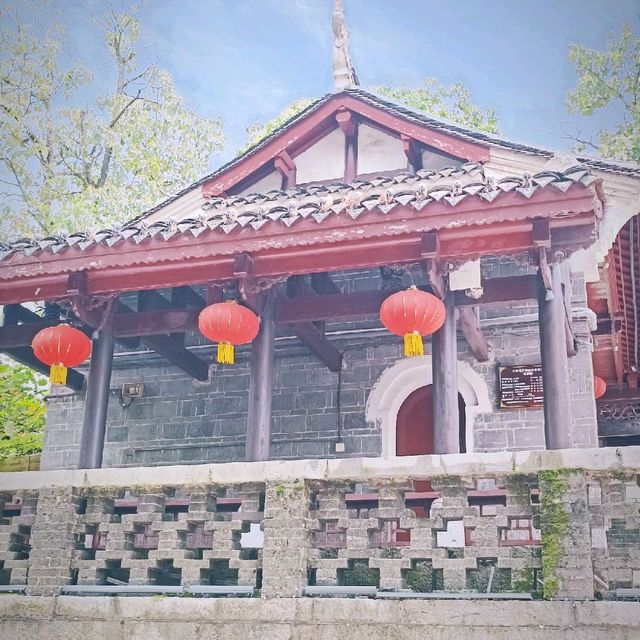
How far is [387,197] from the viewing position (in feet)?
21.8

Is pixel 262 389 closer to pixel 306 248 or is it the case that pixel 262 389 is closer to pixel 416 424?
pixel 306 248

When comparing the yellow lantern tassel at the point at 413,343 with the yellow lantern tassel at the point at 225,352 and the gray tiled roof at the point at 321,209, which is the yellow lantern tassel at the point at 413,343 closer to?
the gray tiled roof at the point at 321,209

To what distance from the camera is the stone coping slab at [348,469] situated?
545 centimetres

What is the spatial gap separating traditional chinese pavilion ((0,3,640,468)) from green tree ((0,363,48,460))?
449cm

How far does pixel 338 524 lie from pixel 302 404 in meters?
3.90

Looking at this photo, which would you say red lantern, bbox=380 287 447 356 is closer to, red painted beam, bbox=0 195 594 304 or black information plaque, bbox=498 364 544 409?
red painted beam, bbox=0 195 594 304

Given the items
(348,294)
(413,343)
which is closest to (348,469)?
(413,343)

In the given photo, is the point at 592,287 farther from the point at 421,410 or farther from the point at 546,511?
the point at 546,511

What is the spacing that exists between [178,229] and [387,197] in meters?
1.65

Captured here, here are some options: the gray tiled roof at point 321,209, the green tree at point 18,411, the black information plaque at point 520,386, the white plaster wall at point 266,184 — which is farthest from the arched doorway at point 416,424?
the green tree at point 18,411

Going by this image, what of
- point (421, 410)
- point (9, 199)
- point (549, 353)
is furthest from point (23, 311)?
point (9, 199)

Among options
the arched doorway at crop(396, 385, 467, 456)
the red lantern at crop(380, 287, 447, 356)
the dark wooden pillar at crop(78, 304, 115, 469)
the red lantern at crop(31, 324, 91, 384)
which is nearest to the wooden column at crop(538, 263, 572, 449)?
the red lantern at crop(380, 287, 447, 356)

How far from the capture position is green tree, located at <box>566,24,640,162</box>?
1727cm

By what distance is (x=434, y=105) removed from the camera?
19844 millimetres
